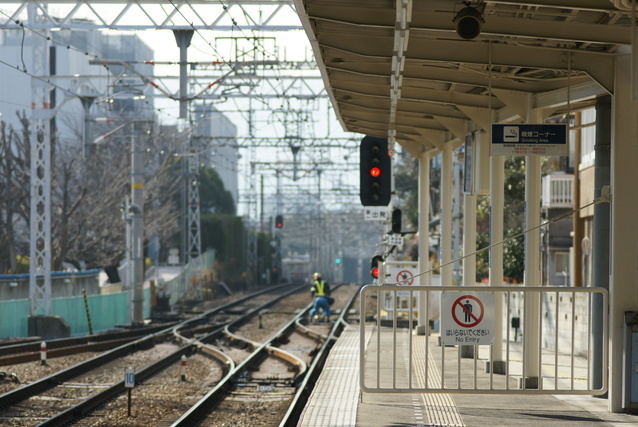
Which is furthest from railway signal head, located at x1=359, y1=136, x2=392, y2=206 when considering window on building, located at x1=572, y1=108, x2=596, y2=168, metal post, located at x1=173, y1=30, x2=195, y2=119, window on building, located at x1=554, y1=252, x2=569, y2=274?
window on building, located at x1=554, y1=252, x2=569, y2=274

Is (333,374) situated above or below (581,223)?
below

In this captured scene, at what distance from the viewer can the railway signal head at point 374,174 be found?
15508 mm

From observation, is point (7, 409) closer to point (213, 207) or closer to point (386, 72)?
point (386, 72)

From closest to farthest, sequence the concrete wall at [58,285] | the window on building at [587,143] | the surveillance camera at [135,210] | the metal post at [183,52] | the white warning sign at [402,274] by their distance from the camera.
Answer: the white warning sign at [402,274]
the window on building at [587,143]
the metal post at [183,52]
the concrete wall at [58,285]
the surveillance camera at [135,210]

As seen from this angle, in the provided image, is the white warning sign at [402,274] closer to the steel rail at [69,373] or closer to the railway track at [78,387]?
the railway track at [78,387]

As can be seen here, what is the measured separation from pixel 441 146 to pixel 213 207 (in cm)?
5941

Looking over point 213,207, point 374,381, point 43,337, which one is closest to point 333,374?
point 374,381

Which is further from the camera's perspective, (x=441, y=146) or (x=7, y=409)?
(x=441, y=146)

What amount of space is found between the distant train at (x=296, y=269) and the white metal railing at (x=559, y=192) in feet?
157

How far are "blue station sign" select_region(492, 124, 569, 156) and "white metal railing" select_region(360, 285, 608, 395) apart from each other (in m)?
1.48

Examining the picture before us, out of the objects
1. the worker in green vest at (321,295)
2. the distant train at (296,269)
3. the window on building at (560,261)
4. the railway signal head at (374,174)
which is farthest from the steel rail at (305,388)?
the distant train at (296,269)

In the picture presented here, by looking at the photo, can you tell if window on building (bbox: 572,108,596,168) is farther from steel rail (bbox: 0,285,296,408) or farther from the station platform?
the station platform

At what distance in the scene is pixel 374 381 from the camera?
1286 centimetres

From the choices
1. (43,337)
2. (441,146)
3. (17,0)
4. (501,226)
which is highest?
(17,0)
